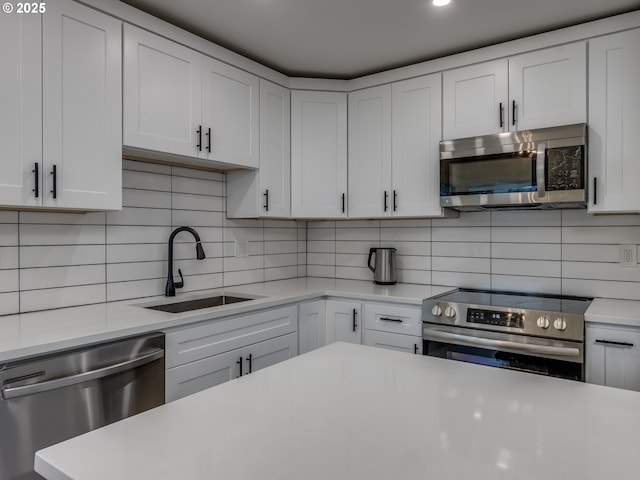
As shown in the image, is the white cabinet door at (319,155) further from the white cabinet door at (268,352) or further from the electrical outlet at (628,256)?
the electrical outlet at (628,256)

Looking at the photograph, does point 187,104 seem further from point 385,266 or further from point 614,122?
point 614,122

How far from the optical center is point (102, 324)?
177cm

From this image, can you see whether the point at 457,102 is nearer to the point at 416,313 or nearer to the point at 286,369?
the point at 416,313

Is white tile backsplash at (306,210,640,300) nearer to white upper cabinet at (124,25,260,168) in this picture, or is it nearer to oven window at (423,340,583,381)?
oven window at (423,340,583,381)

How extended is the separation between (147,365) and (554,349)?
6.02ft

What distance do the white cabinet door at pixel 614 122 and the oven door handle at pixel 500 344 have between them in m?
0.74

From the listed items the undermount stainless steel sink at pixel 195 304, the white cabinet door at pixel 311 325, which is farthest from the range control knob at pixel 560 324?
the undermount stainless steel sink at pixel 195 304

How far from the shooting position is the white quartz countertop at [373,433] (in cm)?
67

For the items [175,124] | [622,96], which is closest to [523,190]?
[622,96]

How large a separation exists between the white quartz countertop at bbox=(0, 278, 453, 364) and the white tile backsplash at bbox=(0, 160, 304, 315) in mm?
86

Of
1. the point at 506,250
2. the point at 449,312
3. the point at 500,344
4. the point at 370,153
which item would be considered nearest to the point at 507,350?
the point at 500,344

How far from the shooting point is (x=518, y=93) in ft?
7.97

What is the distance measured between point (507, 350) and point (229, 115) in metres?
1.97

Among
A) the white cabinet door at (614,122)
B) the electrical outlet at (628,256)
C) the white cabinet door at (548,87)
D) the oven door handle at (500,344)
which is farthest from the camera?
the electrical outlet at (628,256)
